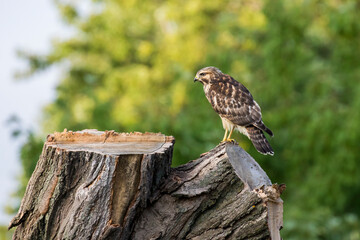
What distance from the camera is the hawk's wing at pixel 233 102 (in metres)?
6.14

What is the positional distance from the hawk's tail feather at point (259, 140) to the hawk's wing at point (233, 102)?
0.25ft

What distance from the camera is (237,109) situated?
6199mm

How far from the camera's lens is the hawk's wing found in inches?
242

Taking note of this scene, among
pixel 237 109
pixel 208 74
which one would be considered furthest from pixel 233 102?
pixel 208 74

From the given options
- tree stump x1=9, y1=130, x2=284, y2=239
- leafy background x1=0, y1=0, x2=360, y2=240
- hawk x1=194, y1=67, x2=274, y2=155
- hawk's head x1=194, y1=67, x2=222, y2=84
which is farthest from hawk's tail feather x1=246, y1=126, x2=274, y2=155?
leafy background x1=0, y1=0, x2=360, y2=240

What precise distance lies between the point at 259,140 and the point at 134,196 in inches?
81.9

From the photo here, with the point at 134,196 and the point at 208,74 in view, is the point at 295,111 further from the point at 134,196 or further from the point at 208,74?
the point at 134,196

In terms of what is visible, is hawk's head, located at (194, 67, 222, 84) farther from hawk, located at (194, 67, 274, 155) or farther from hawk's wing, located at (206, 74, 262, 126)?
hawk's wing, located at (206, 74, 262, 126)

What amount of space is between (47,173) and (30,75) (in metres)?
19.5

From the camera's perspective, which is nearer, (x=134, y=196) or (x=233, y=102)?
(x=134, y=196)

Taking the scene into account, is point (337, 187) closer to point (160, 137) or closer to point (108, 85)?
point (160, 137)

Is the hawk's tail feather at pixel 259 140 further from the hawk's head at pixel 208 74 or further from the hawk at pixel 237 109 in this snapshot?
the hawk's head at pixel 208 74

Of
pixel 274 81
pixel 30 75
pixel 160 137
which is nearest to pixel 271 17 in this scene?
pixel 274 81

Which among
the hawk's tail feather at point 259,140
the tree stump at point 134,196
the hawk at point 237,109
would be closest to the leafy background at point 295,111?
the hawk at point 237,109
